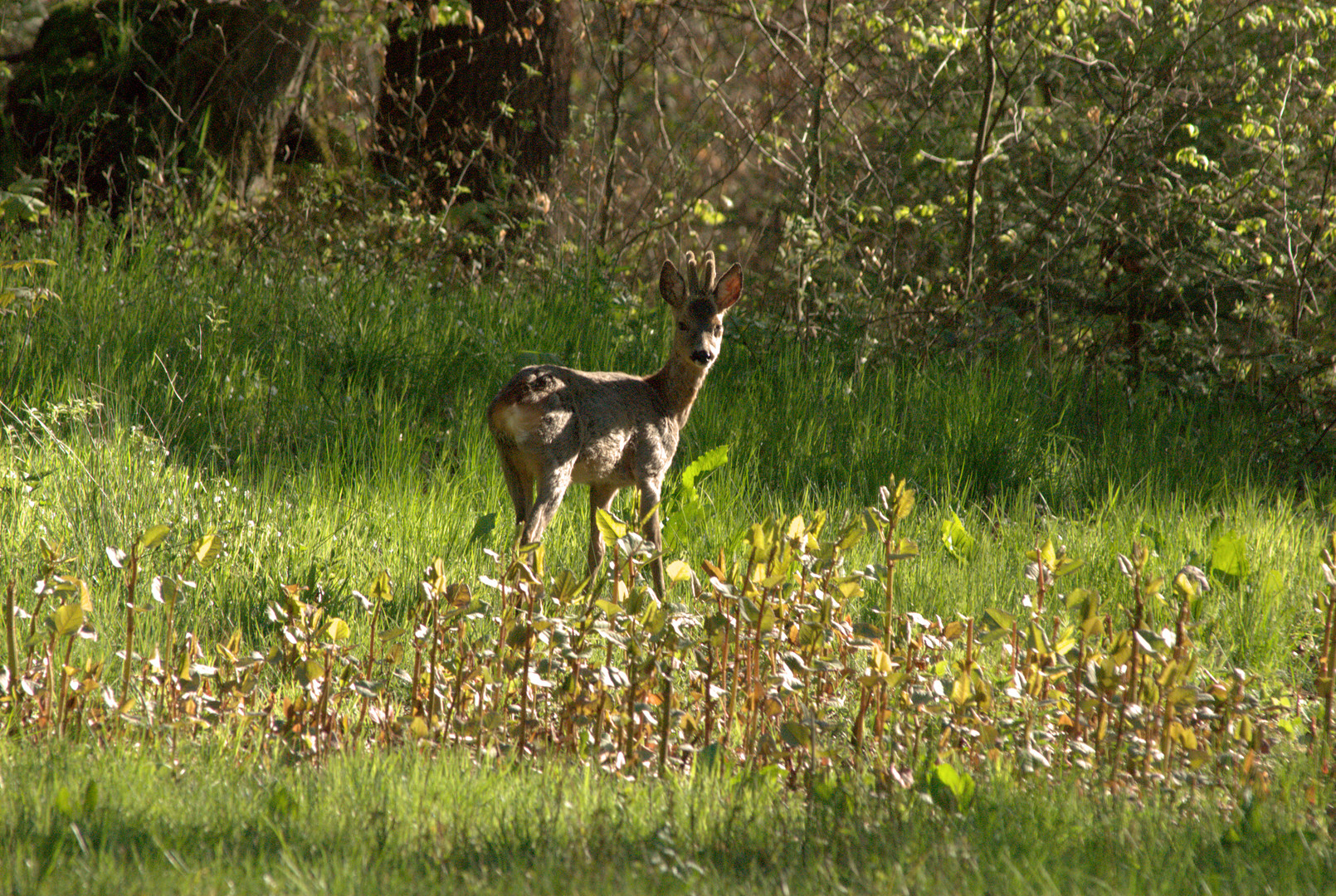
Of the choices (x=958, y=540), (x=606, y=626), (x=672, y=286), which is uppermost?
(x=672, y=286)

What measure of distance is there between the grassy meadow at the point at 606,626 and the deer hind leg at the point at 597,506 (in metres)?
0.19

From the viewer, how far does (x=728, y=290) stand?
5797 mm

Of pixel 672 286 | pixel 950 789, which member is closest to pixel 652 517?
pixel 672 286

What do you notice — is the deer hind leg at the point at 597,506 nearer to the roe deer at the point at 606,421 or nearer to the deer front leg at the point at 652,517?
the roe deer at the point at 606,421

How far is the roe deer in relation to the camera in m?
4.97

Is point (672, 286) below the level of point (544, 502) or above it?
above

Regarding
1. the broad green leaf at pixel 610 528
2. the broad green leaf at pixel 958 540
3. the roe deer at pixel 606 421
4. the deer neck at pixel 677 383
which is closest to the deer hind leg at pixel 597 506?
the roe deer at pixel 606 421

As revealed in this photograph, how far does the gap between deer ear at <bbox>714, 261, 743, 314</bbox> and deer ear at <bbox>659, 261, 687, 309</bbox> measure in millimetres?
154

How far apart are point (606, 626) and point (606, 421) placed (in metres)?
1.90

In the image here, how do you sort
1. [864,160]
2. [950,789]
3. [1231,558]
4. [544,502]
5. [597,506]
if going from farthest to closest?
[864,160] < [597,506] < [1231,558] < [544,502] < [950,789]

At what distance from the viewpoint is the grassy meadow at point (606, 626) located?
2646 mm

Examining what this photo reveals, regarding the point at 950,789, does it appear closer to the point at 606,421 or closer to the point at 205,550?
the point at 205,550

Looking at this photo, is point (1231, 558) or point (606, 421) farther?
point (1231, 558)

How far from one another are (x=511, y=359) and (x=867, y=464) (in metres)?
2.19
